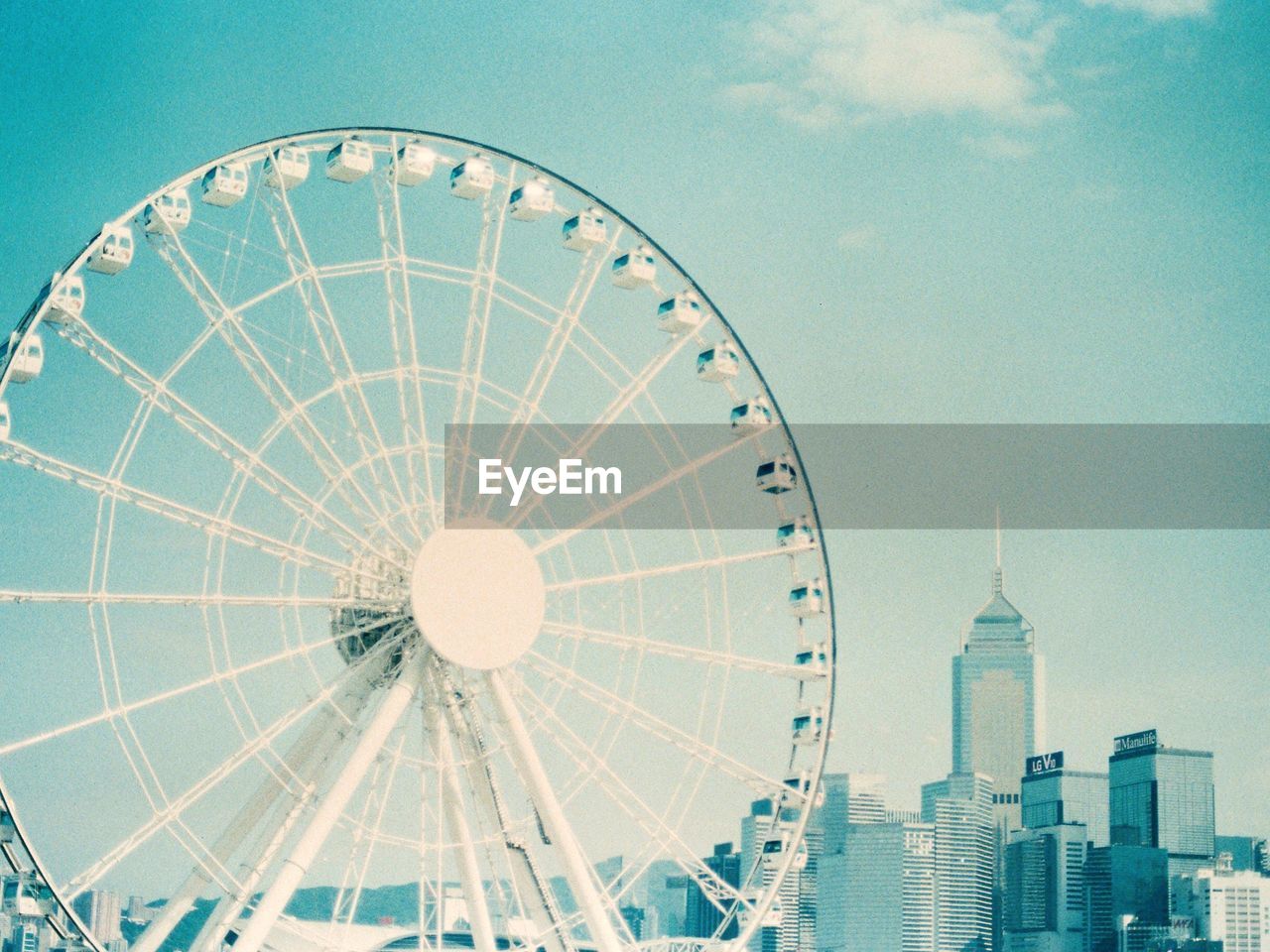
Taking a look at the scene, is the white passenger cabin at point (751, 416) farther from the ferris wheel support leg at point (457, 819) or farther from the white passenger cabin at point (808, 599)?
the ferris wheel support leg at point (457, 819)

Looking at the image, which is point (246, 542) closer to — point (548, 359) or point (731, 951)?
point (548, 359)

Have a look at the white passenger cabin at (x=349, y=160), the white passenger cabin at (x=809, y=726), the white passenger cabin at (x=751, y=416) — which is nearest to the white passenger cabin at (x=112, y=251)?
the white passenger cabin at (x=349, y=160)

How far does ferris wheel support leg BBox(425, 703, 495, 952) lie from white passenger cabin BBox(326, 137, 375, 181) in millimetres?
11005

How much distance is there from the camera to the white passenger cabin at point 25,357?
43.6 meters

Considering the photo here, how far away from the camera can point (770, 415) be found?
49.7 metres

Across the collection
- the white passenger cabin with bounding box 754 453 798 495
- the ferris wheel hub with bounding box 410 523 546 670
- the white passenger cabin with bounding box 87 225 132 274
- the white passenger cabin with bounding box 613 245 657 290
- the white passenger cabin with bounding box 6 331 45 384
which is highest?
the white passenger cabin with bounding box 613 245 657 290

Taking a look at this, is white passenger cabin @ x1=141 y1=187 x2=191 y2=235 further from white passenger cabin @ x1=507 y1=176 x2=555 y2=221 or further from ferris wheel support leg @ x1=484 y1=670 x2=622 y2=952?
ferris wheel support leg @ x1=484 y1=670 x2=622 y2=952

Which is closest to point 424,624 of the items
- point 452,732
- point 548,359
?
point 452,732

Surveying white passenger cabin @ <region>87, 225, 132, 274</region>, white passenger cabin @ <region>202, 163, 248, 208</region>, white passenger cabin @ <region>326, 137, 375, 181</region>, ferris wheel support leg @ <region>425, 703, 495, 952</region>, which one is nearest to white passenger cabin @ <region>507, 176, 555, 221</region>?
white passenger cabin @ <region>326, 137, 375, 181</region>

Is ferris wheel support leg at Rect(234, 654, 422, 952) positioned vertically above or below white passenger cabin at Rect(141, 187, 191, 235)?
below

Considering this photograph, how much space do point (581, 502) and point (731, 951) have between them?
31.3ft

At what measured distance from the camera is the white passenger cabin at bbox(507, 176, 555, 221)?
47719 millimetres

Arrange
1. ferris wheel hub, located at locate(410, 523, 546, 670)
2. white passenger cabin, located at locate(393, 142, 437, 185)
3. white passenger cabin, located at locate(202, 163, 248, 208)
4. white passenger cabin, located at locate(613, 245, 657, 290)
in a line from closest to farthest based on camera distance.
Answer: ferris wheel hub, located at locate(410, 523, 546, 670)
white passenger cabin, located at locate(202, 163, 248, 208)
white passenger cabin, located at locate(393, 142, 437, 185)
white passenger cabin, located at locate(613, 245, 657, 290)

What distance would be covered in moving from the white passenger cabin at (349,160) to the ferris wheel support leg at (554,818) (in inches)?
420
